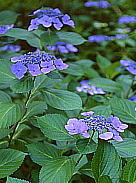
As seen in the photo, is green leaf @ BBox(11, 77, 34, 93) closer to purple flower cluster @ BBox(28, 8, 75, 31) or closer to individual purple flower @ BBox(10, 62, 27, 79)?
individual purple flower @ BBox(10, 62, 27, 79)

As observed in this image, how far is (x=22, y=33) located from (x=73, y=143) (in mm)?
569

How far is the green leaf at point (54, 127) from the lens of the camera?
1018mm

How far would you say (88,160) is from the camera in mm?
1130

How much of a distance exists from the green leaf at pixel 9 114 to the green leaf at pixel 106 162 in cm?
31

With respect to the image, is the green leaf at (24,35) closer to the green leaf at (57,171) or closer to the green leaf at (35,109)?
the green leaf at (35,109)

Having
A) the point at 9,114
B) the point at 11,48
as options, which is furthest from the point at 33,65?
the point at 11,48

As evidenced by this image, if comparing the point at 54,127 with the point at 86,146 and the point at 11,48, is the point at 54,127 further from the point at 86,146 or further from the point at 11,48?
the point at 11,48

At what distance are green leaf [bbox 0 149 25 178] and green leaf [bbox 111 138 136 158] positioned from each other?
318mm

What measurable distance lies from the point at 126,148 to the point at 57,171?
0.83 feet

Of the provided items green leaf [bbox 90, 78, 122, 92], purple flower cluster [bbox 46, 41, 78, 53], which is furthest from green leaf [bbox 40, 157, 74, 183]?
purple flower cluster [bbox 46, 41, 78, 53]

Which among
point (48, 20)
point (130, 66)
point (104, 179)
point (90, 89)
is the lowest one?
point (90, 89)

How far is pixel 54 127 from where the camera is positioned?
3.42 feet

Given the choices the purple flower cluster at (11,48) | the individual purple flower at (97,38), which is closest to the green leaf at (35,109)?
the purple flower cluster at (11,48)

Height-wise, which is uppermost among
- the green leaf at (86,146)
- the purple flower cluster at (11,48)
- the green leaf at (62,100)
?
the green leaf at (62,100)
